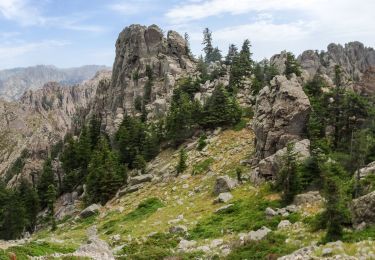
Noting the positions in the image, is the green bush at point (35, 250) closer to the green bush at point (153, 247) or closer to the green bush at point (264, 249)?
the green bush at point (153, 247)

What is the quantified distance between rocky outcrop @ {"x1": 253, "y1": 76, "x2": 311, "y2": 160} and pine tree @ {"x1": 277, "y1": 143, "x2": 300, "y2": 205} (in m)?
11.2

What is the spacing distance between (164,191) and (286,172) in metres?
23.6

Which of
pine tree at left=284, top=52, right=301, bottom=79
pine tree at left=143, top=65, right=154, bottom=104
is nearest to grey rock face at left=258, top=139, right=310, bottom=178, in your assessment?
pine tree at left=284, top=52, right=301, bottom=79

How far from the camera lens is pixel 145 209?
58438 millimetres

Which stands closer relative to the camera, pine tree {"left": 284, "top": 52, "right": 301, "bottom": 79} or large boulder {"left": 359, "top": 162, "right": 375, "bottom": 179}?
large boulder {"left": 359, "top": 162, "right": 375, "bottom": 179}

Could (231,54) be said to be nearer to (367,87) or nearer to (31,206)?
(367,87)

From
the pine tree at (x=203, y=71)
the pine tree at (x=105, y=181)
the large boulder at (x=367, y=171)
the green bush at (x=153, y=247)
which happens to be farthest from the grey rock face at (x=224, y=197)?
the pine tree at (x=203, y=71)

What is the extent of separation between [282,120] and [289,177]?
49.3 feet

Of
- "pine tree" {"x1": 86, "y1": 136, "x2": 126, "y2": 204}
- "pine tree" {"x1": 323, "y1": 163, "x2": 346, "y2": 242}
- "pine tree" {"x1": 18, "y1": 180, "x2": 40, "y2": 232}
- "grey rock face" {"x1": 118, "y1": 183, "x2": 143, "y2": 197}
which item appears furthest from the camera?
"pine tree" {"x1": 18, "y1": 180, "x2": 40, "y2": 232}

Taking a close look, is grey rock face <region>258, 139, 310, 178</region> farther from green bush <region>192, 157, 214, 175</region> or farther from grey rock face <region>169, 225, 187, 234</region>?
green bush <region>192, 157, 214, 175</region>

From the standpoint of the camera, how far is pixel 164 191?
63938 millimetres

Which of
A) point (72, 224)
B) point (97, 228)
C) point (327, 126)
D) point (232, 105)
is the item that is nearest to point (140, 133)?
point (232, 105)

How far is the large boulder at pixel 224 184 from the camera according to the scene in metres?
55.0

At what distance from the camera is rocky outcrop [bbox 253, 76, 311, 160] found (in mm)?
56912
